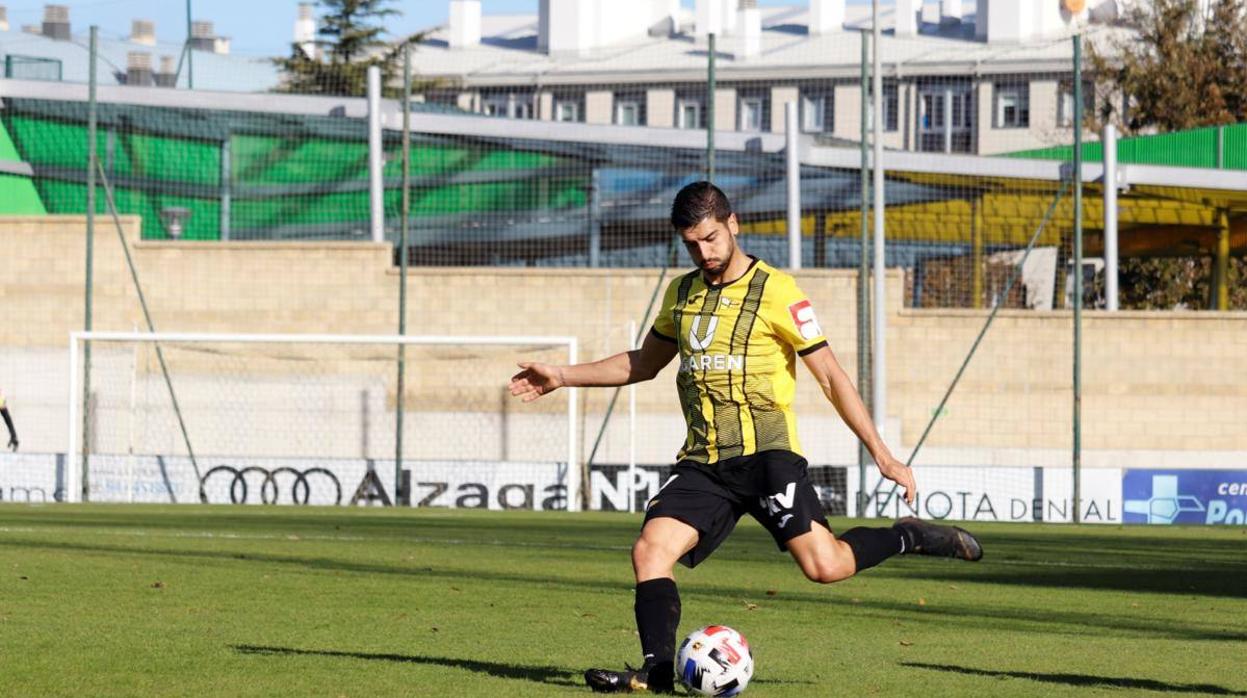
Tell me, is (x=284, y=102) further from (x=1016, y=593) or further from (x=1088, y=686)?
(x=1088, y=686)

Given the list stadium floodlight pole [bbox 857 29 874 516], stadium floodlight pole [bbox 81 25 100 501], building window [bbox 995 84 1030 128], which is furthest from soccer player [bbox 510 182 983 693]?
building window [bbox 995 84 1030 128]

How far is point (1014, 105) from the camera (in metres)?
56.5

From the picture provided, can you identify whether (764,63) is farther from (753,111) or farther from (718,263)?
(718,263)

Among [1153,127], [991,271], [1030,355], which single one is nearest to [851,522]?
[1030,355]

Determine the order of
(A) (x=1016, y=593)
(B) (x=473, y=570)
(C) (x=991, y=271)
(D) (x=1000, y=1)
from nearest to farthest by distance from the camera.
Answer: (A) (x=1016, y=593) < (B) (x=473, y=570) < (C) (x=991, y=271) < (D) (x=1000, y=1)

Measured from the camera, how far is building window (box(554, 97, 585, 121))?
59.2 metres

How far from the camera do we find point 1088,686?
22.9ft

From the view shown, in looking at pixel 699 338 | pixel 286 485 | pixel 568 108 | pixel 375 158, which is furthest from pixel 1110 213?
pixel 568 108

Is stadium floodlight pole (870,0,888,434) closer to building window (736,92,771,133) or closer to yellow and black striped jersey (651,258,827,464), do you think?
yellow and black striped jersey (651,258,827,464)

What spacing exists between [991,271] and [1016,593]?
1114 inches

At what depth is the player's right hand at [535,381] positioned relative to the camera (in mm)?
7289

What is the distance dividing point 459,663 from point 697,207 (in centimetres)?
216

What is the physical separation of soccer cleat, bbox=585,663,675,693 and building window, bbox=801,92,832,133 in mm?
44817

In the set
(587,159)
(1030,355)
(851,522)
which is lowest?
(851,522)
